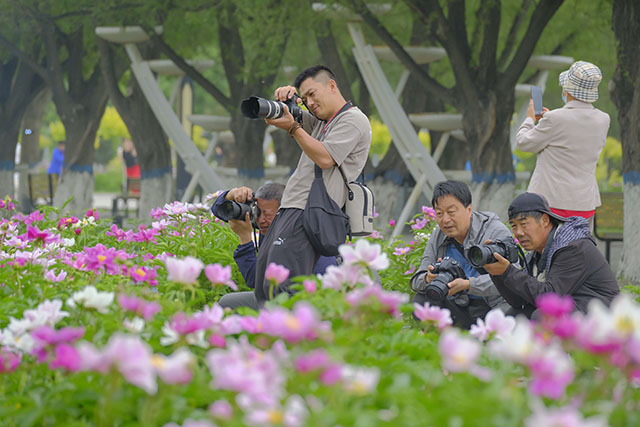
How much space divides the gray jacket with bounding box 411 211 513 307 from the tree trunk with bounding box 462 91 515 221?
6.38m

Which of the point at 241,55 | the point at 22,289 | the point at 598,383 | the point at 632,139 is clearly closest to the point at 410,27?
the point at 241,55

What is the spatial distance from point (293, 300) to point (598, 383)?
1.15 m

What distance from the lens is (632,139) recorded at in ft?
30.8

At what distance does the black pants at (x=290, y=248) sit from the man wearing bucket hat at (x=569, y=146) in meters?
2.40

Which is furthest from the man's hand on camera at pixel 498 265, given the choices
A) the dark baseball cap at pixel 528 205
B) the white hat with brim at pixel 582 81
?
the white hat with brim at pixel 582 81

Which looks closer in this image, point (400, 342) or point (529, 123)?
point (400, 342)

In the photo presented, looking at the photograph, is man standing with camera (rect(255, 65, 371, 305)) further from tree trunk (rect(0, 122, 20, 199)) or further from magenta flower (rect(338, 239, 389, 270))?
tree trunk (rect(0, 122, 20, 199))

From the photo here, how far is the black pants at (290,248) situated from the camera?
4.49 meters

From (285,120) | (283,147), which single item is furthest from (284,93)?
(283,147)

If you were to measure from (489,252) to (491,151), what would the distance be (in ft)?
24.8

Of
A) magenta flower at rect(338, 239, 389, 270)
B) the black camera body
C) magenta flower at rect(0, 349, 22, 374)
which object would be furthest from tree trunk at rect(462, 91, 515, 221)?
magenta flower at rect(0, 349, 22, 374)

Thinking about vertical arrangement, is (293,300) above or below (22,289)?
above

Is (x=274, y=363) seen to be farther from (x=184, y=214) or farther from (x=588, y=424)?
(x=184, y=214)

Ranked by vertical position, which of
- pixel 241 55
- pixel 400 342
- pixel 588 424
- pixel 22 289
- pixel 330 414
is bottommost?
pixel 241 55
